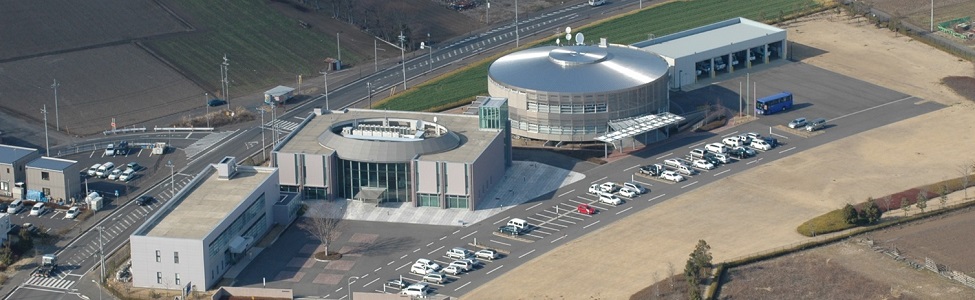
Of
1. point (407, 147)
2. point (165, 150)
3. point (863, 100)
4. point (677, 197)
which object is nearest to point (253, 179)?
point (407, 147)

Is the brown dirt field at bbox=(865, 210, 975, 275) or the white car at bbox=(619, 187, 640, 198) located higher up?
the white car at bbox=(619, 187, 640, 198)

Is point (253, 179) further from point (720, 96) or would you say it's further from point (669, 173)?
point (720, 96)

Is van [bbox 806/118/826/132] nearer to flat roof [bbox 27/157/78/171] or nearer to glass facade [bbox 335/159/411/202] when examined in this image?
glass facade [bbox 335/159/411/202]

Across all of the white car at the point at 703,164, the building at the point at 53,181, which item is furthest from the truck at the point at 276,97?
the white car at the point at 703,164

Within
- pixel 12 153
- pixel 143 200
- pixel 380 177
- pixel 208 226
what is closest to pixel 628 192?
pixel 380 177

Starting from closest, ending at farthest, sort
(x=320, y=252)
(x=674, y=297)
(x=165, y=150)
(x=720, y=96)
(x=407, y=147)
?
(x=674, y=297), (x=320, y=252), (x=407, y=147), (x=165, y=150), (x=720, y=96)

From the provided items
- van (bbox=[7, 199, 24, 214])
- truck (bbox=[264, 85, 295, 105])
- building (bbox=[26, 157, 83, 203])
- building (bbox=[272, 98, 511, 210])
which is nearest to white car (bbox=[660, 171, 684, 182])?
building (bbox=[272, 98, 511, 210])

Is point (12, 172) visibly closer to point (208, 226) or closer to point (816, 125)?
point (208, 226)
